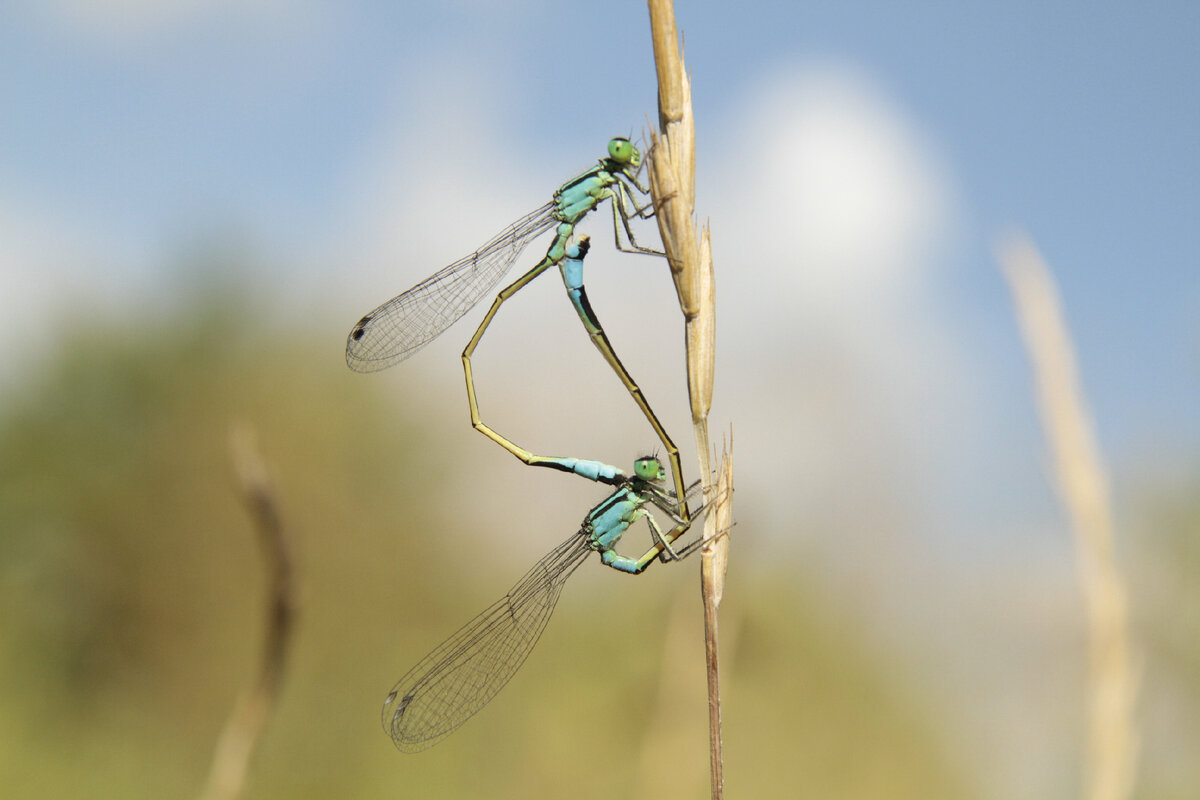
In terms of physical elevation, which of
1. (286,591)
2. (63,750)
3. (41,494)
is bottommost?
(286,591)

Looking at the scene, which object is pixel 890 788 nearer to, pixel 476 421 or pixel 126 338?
pixel 476 421

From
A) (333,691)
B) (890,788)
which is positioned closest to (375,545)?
(333,691)

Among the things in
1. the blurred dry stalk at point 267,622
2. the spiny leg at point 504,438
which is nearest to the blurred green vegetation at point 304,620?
the spiny leg at point 504,438

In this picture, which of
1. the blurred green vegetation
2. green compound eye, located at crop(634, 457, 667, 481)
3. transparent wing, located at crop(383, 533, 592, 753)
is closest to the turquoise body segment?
transparent wing, located at crop(383, 533, 592, 753)

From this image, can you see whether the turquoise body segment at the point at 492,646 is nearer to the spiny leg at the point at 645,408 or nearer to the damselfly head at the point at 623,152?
the spiny leg at the point at 645,408

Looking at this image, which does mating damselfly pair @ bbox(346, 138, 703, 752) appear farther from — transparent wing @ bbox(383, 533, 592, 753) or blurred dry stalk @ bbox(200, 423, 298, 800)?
blurred dry stalk @ bbox(200, 423, 298, 800)

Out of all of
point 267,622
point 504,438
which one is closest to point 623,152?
point 504,438
